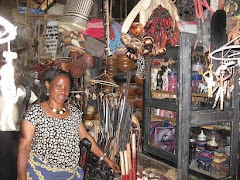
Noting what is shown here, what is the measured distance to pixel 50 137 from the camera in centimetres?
198

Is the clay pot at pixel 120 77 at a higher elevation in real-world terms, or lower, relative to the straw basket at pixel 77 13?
lower

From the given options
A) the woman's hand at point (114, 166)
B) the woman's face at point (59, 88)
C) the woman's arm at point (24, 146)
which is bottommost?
the woman's hand at point (114, 166)

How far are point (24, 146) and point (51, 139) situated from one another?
0.21m

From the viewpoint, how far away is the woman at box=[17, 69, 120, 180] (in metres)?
1.93

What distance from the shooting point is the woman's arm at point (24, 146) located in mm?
1898

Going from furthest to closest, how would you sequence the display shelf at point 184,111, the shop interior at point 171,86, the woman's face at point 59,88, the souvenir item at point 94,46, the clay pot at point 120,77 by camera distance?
the clay pot at point 120,77, the souvenir item at point 94,46, the woman's face at point 59,88, the display shelf at point 184,111, the shop interior at point 171,86

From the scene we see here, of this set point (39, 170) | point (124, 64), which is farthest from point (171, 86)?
point (124, 64)

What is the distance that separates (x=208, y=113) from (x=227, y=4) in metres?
0.92

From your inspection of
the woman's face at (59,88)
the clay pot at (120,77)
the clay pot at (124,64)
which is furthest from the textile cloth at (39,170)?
the clay pot at (120,77)

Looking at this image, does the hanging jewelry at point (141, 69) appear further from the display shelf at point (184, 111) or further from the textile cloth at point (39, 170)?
the textile cloth at point (39, 170)

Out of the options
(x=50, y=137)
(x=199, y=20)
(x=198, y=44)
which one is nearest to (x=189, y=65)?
(x=198, y=44)

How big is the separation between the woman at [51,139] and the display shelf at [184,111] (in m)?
0.79

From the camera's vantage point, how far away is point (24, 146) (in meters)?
1.91

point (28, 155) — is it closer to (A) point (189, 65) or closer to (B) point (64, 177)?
(B) point (64, 177)
